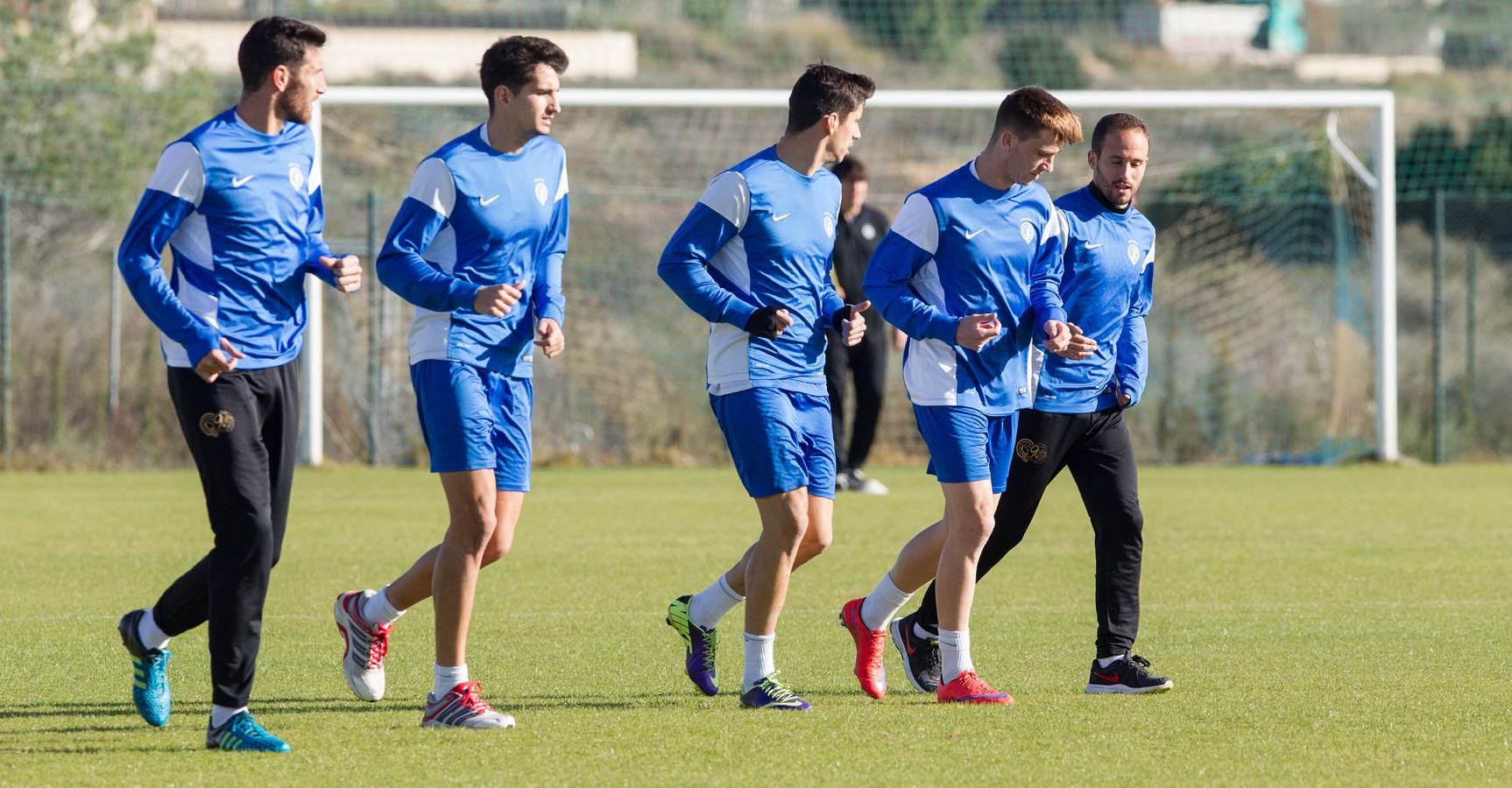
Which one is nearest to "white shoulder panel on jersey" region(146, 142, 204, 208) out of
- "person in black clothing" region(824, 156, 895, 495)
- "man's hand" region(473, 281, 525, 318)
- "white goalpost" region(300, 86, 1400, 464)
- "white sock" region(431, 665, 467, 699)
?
"man's hand" region(473, 281, 525, 318)

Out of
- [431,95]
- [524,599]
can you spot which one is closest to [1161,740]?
[524,599]

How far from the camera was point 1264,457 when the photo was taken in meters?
18.2

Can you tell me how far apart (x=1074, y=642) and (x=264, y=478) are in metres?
3.35

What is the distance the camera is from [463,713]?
5523mm

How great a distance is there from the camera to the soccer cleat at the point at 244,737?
5105mm

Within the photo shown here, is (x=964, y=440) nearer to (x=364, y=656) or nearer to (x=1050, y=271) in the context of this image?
(x=1050, y=271)

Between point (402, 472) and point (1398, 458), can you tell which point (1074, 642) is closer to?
point (402, 472)

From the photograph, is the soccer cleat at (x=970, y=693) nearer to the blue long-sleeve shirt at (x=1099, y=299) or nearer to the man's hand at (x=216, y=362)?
the blue long-sleeve shirt at (x=1099, y=299)

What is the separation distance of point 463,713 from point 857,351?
26.9 feet

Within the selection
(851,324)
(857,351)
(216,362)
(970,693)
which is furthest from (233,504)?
(857,351)

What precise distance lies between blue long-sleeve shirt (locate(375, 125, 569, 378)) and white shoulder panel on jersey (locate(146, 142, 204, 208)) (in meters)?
0.58

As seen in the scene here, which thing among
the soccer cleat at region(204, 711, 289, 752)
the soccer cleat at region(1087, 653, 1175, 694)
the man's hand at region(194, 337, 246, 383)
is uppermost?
the man's hand at region(194, 337, 246, 383)

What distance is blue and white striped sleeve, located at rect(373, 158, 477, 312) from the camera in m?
5.47

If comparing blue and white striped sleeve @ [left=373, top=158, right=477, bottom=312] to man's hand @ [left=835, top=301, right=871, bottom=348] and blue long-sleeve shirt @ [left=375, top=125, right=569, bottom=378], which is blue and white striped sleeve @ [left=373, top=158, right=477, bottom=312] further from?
man's hand @ [left=835, top=301, right=871, bottom=348]
